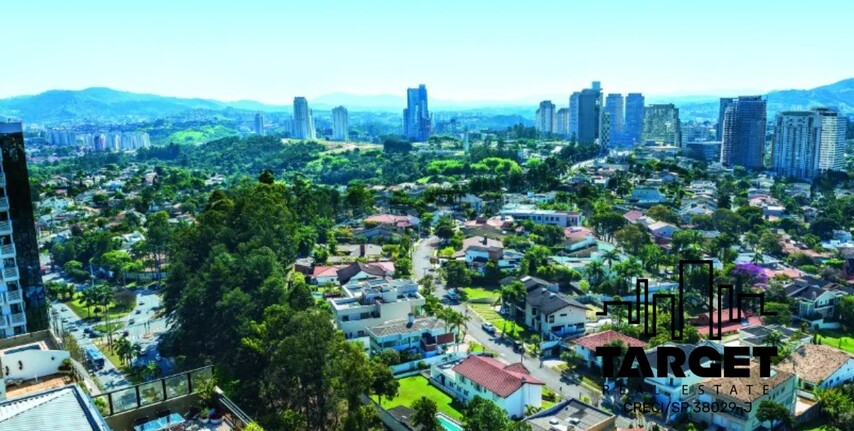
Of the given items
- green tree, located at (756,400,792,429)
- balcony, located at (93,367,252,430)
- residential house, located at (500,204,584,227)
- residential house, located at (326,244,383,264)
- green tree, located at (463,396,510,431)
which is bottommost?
green tree, located at (756,400,792,429)

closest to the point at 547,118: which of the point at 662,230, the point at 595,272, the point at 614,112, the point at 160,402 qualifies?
the point at 614,112

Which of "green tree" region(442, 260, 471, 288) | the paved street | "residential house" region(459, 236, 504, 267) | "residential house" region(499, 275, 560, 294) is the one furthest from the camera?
"residential house" region(459, 236, 504, 267)

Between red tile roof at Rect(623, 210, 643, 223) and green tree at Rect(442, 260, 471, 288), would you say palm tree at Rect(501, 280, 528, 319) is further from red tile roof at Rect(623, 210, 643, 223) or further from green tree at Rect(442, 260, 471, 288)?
red tile roof at Rect(623, 210, 643, 223)

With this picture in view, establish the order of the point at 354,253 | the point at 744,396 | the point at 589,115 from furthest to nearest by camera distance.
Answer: the point at 589,115 < the point at 354,253 < the point at 744,396

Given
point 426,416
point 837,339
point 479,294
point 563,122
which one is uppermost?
point 563,122

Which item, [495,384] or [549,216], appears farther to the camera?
[549,216]

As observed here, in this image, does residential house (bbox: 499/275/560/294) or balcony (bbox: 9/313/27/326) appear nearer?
balcony (bbox: 9/313/27/326)

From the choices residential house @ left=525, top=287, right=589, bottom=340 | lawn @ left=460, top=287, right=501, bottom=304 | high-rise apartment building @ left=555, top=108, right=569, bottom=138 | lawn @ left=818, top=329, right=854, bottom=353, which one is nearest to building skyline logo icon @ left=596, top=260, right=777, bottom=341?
residential house @ left=525, top=287, right=589, bottom=340

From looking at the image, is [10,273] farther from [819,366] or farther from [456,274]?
[819,366]
